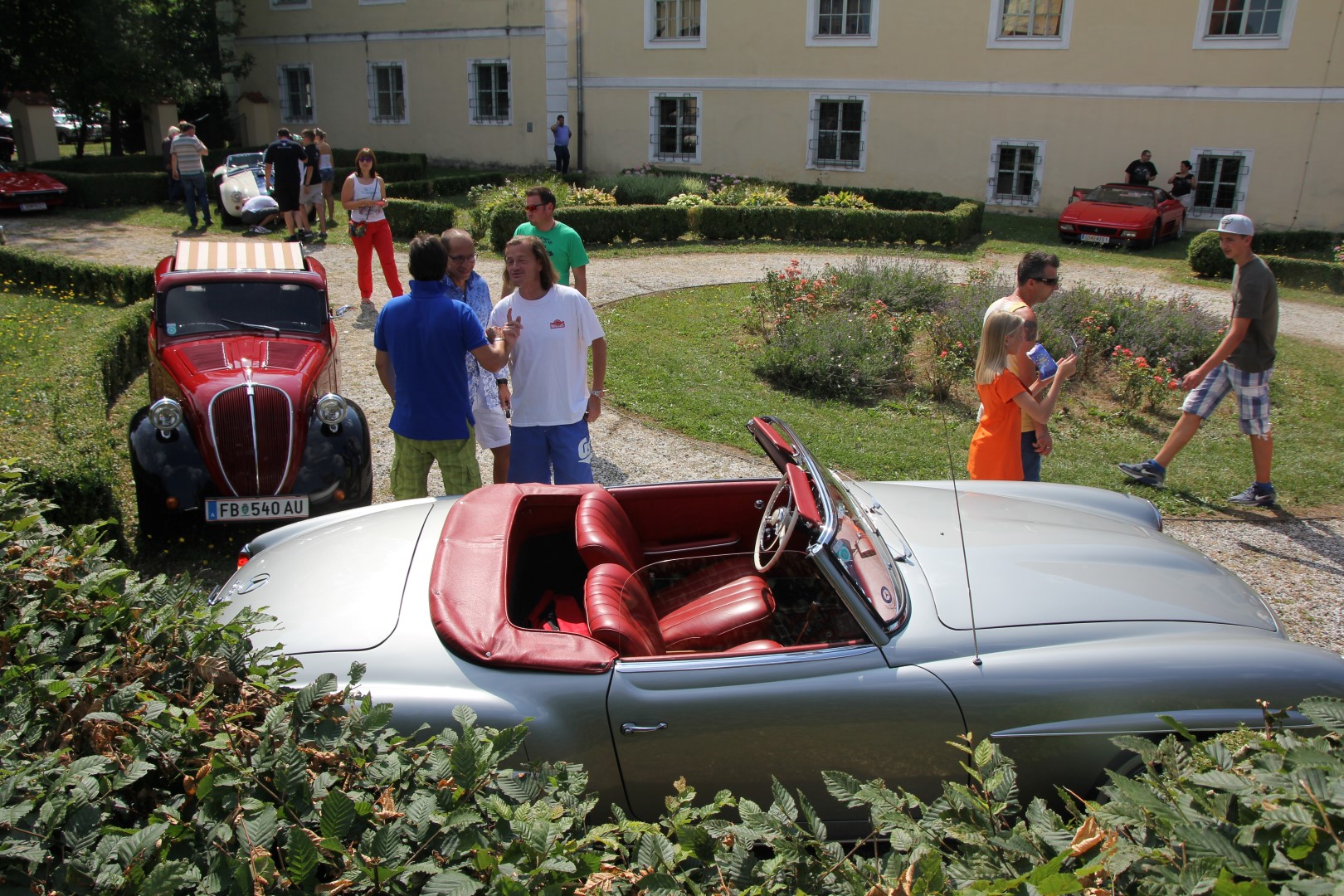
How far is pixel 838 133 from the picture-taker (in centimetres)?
2478

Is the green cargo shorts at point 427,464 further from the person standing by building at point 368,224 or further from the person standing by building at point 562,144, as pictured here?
the person standing by building at point 562,144

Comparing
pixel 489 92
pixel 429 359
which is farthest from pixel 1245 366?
pixel 489 92

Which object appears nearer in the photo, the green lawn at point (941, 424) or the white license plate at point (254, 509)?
the white license plate at point (254, 509)

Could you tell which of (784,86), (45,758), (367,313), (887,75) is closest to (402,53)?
(784,86)

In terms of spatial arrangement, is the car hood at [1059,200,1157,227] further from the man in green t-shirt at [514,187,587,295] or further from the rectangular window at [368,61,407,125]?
the rectangular window at [368,61,407,125]

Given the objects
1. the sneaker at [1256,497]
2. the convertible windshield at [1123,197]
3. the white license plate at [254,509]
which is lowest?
the sneaker at [1256,497]

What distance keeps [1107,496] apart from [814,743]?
94.7 inches

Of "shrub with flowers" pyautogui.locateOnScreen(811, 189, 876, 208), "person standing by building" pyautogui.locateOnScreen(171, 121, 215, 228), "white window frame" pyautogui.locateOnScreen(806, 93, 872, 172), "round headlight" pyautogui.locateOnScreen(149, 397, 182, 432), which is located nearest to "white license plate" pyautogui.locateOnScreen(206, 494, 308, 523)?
"round headlight" pyautogui.locateOnScreen(149, 397, 182, 432)

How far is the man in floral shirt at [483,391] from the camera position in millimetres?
5629

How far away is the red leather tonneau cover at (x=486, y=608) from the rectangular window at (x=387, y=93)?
28.6 metres

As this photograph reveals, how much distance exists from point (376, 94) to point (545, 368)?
28059 millimetres

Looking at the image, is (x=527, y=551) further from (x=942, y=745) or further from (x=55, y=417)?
(x=55, y=417)

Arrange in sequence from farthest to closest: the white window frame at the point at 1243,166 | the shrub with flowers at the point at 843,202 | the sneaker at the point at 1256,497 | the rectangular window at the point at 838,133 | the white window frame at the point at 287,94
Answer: the white window frame at the point at 287,94 < the rectangular window at the point at 838,133 < the white window frame at the point at 1243,166 < the shrub with flowers at the point at 843,202 < the sneaker at the point at 1256,497

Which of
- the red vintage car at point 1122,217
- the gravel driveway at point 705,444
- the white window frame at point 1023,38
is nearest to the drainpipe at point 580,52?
the white window frame at point 1023,38
